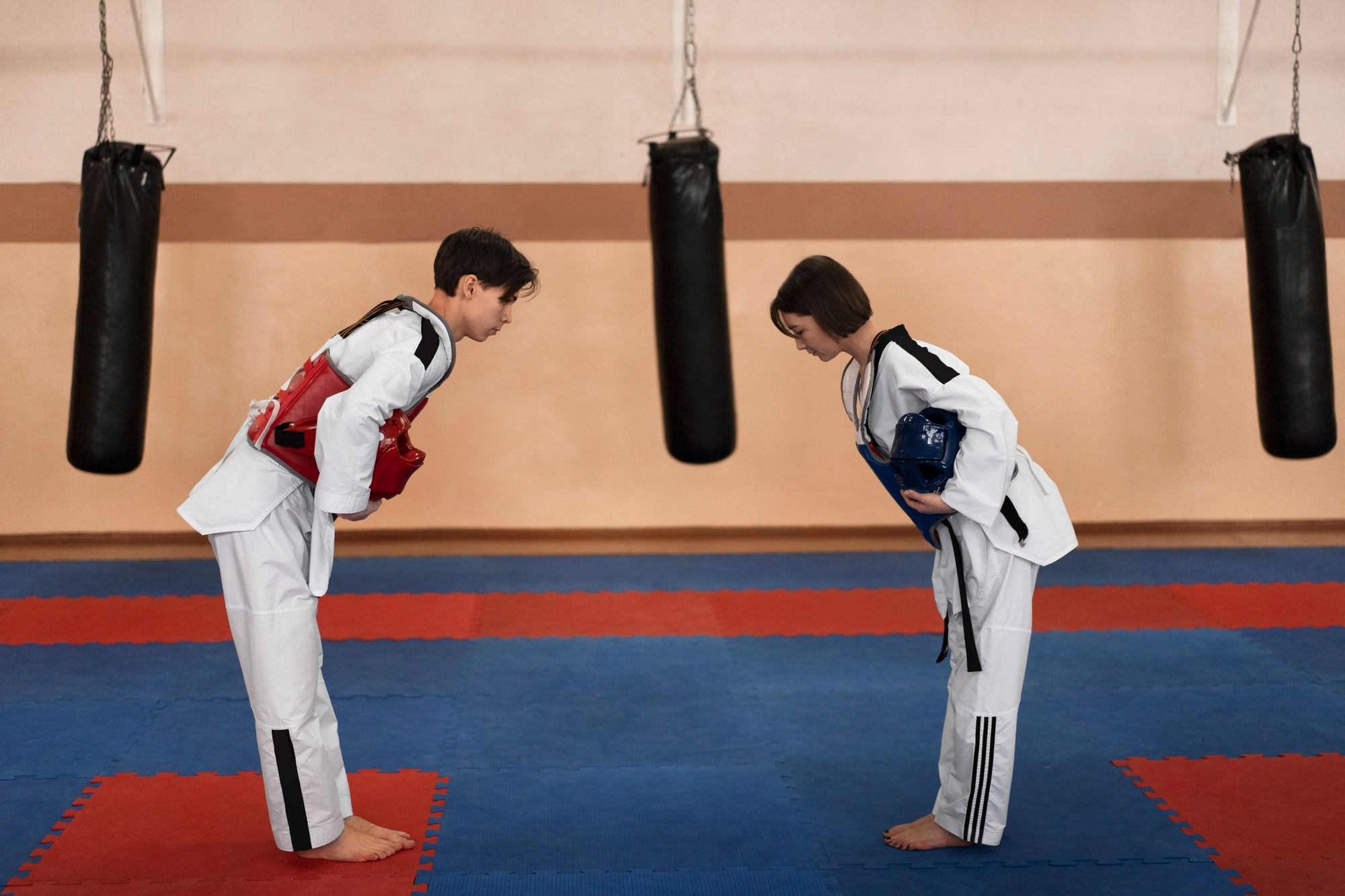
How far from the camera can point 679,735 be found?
306 cm

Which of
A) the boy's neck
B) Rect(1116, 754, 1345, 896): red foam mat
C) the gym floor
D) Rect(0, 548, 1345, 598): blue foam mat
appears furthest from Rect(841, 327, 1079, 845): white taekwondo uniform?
Rect(0, 548, 1345, 598): blue foam mat

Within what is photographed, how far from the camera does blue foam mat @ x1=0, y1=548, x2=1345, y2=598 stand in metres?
4.76

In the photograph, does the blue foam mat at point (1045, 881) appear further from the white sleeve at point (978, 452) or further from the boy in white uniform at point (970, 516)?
the white sleeve at point (978, 452)

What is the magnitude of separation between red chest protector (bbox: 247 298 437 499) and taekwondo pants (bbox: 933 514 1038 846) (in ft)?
3.83

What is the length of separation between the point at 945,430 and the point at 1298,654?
7.89 ft

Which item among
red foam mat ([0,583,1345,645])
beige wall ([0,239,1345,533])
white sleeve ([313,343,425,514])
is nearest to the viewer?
white sleeve ([313,343,425,514])

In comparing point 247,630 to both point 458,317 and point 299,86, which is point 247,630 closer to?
point 458,317

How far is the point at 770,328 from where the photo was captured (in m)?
5.46

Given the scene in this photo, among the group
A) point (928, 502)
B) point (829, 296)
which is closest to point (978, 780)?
point (928, 502)

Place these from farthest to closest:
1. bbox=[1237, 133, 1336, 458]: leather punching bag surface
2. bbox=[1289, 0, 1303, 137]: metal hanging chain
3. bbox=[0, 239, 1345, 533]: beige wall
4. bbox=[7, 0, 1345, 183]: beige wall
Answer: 1. bbox=[0, 239, 1345, 533]: beige wall
2. bbox=[7, 0, 1345, 183]: beige wall
3. bbox=[1289, 0, 1303, 137]: metal hanging chain
4. bbox=[1237, 133, 1336, 458]: leather punching bag surface

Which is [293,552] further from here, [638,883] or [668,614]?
[668,614]

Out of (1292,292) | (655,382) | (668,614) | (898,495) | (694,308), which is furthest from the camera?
(655,382)

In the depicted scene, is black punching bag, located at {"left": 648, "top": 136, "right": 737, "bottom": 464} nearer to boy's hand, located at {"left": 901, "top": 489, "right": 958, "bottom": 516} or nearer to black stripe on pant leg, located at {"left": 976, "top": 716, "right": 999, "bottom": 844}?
boy's hand, located at {"left": 901, "top": 489, "right": 958, "bottom": 516}

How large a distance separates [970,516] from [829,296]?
54 cm
